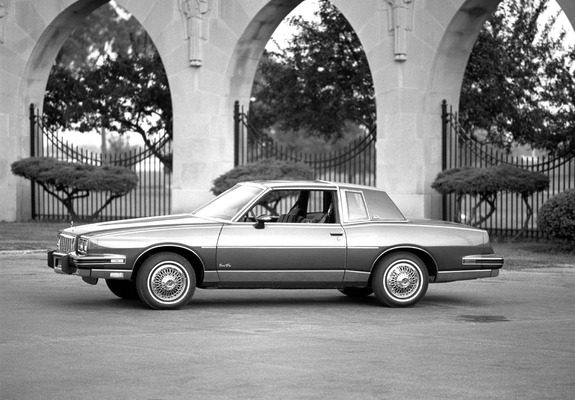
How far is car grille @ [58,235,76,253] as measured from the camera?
37.5ft

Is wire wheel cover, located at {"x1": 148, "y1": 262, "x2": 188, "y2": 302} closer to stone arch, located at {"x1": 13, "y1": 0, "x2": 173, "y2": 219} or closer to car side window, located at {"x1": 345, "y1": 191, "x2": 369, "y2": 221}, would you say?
car side window, located at {"x1": 345, "y1": 191, "x2": 369, "y2": 221}

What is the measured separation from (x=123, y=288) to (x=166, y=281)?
1.16 m

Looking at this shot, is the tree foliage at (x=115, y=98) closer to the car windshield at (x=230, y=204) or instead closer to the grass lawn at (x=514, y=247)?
the grass lawn at (x=514, y=247)

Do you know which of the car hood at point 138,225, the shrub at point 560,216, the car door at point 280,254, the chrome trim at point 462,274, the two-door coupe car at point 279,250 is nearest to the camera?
the two-door coupe car at point 279,250

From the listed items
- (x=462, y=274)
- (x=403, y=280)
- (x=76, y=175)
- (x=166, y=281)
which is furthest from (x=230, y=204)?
(x=76, y=175)

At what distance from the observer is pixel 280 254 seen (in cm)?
1152

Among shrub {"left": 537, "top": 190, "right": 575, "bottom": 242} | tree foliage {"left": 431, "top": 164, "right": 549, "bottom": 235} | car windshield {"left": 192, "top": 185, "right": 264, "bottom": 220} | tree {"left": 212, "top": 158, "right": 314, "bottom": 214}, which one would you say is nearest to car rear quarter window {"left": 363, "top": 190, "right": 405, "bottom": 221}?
car windshield {"left": 192, "top": 185, "right": 264, "bottom": 220}

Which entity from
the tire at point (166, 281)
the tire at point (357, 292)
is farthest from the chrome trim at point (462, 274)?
the tire at point (166, 281)

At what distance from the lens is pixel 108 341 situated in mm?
9109

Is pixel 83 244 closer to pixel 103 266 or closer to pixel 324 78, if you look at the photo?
pixel 103 266

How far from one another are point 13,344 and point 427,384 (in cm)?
367

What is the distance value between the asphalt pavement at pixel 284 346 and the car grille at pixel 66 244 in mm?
618

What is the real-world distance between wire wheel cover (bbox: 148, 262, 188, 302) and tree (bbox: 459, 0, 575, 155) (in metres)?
19.2

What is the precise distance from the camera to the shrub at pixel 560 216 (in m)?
18.1
